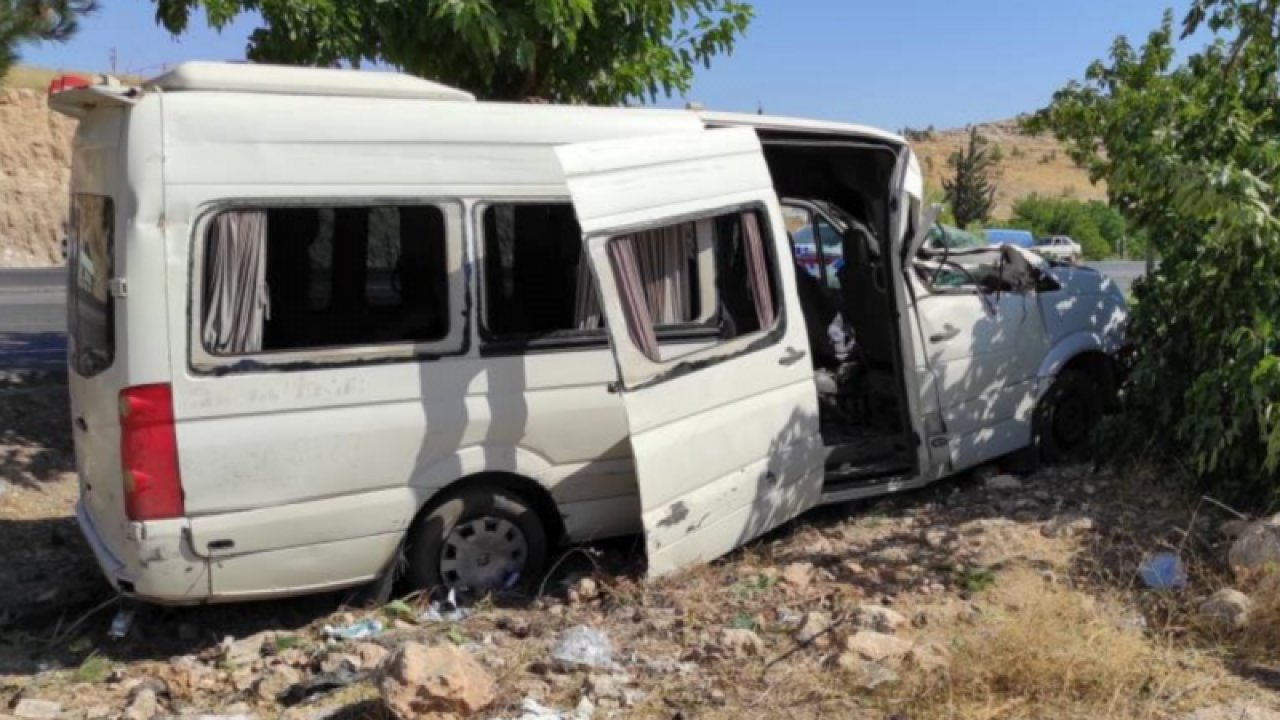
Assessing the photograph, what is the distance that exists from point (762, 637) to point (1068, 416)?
3.55 m

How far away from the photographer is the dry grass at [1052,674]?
4008 mm

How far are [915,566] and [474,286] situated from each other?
2503 millimetres

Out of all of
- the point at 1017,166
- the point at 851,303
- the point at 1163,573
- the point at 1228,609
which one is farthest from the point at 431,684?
the point at 1017,166

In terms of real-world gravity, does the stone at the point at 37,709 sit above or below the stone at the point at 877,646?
below

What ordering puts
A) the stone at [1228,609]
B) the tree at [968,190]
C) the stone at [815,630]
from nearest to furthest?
1. the stone at [815,630]
2. the stone at [1228,609]
3. the tree at [968,190]

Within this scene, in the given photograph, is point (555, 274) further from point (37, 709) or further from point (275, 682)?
point (37, 709)

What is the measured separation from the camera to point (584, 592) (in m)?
5.20

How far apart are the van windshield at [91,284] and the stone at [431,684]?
174 centimetres

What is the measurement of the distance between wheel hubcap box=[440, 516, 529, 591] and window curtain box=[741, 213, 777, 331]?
1.56m

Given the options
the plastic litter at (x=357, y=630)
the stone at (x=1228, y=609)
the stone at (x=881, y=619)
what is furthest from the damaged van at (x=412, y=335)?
the stone at (x=1228, y=609)

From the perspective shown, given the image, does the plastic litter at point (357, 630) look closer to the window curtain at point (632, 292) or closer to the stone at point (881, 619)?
the window curtain at point (632, 292)

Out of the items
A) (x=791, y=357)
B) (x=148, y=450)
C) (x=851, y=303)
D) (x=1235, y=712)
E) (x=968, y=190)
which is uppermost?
(x=968, y=190)

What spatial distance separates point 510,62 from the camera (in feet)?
23.5

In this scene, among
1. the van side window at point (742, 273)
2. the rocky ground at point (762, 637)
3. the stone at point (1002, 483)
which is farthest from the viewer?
the stone at point (1002, 483)
